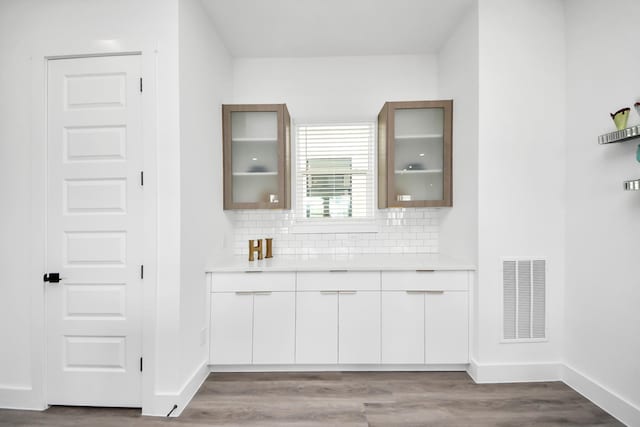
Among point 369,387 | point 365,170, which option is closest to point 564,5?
point 365,170

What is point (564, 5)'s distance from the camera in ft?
7.91

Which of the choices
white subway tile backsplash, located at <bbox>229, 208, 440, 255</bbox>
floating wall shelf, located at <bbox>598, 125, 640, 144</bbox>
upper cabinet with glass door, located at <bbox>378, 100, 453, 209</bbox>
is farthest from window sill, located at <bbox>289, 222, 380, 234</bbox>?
floating wall shelf, located at <bbox>598, 125, 640, 144</bbox>

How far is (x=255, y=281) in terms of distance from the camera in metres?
2.60

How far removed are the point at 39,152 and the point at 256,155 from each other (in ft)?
5.36

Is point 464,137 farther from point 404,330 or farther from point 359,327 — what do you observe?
point 359,327

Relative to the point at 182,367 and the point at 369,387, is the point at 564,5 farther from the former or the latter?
the point at 182,367

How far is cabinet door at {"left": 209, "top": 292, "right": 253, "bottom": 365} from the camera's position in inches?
101

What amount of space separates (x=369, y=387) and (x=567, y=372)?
1586 millimetres

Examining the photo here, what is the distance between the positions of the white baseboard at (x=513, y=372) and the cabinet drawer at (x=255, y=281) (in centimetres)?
169

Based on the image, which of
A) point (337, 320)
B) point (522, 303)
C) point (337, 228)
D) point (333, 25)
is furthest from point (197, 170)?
point (522, 303)

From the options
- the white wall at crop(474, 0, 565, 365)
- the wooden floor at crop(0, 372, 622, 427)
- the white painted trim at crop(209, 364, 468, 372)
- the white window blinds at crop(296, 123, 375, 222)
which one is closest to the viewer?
the wooden floor at crop(0, 372, 622, 427)

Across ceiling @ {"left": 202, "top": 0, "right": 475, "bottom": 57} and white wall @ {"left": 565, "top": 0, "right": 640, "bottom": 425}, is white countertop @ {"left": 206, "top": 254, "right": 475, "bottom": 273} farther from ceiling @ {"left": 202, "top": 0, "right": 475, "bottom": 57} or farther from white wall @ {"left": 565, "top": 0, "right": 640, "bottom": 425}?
ceiling @ {"left": 202, "top": 0, "right": 475, "bottom": 57}

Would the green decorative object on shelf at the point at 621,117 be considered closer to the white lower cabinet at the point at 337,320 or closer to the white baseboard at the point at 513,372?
the white lower cabinet at the point at 337,320

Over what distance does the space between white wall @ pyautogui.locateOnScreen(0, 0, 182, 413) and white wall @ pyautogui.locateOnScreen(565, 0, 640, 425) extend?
2.99 metres
